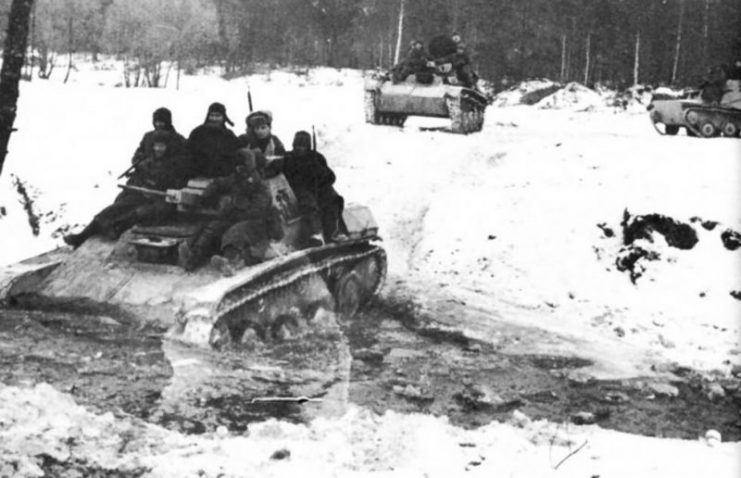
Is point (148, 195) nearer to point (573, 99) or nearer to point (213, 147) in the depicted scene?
point (213, 147)

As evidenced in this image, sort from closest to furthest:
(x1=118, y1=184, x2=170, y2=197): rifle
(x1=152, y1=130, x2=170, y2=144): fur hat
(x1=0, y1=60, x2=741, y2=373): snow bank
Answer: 1. (x1=118, y1=184, x2=170, y2=197): rifle
2. (x1=152, y1=130, x2=170, y2=144): fur hat
3. (x1=0, y1=60, x2=741, y2=373): snow bank

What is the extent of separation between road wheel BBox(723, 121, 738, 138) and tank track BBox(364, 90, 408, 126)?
6.60m

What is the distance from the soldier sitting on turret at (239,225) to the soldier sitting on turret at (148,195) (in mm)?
723

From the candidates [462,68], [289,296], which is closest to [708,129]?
[462,68]

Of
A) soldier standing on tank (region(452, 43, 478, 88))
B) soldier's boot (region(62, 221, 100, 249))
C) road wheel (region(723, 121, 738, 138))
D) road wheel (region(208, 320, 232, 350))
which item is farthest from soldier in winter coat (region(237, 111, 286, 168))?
road wheel (region(723, 121, 738, 138))

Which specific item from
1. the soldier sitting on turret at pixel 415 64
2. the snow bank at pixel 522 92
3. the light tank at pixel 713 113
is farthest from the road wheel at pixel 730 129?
the snow bank at pixel 522 92

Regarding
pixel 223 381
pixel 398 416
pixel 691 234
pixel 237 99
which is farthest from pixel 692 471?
pixel 237 99

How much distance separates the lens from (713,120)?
57.3 ft

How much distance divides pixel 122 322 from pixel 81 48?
2906 cm

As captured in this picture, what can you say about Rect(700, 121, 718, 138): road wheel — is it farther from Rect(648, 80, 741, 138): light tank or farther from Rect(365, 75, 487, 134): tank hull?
Rect(365, 75, 487, 134): tank hull

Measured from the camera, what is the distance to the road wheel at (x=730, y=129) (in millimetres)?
17422

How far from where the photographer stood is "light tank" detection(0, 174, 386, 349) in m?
7.02

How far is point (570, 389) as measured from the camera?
7.02 m

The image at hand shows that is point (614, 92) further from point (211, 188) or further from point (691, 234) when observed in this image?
point (211, 188)
